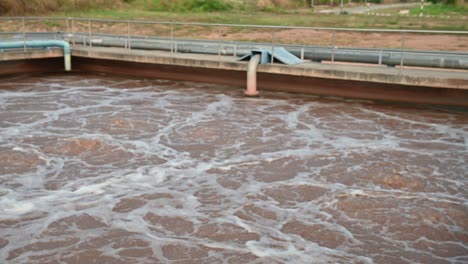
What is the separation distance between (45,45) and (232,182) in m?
13.0

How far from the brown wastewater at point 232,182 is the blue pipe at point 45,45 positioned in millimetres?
3607

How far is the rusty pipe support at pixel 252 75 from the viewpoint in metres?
17.1

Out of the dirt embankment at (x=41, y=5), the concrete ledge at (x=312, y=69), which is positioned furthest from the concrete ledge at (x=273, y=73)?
the dirt embankment at (x=41, y=5)

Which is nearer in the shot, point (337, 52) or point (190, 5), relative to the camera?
point (337, 52)

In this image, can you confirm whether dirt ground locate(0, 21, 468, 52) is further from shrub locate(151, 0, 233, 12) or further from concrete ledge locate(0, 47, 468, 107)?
shrub locate(151, 0, 233, 12)

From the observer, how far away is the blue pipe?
1972cm

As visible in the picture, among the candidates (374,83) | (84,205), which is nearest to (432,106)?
(374,83)

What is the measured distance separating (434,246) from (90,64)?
16.8 meters

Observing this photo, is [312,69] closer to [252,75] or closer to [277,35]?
[252,75]

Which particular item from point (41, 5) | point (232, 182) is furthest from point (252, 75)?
point (41, 5)

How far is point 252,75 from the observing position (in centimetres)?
1727

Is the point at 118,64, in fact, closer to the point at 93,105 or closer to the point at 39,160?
the point at 93,105

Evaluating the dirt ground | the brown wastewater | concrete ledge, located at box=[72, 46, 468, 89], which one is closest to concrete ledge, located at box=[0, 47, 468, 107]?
concrete ledge, located at box=[72, 46, 468, 89]

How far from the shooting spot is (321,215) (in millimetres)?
8711
